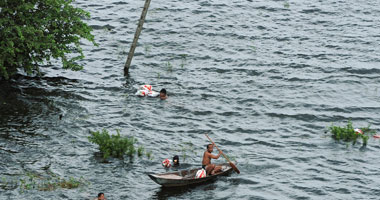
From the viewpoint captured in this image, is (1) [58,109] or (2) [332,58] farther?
(2) [332,58]

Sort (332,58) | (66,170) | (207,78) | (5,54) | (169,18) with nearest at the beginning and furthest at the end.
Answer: (66,170) < (5,54) < (207,78) < (332,58) < (169,18)

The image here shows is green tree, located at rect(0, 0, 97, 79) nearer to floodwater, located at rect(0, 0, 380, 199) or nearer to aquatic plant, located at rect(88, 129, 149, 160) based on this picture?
floodwater, located at rect(0, 0, 380, 199)

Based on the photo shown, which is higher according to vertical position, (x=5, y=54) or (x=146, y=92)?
(x=5, y=54)

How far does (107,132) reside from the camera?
25344 millimetres

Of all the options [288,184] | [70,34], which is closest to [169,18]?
[70,34]

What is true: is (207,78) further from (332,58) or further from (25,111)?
(25,111)

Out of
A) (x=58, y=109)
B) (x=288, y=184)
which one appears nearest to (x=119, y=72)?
(x=58, y=109)

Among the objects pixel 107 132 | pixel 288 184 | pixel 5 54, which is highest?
pixel 5 54

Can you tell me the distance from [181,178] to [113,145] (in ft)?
11.8

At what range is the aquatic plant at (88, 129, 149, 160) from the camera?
80.6 feet

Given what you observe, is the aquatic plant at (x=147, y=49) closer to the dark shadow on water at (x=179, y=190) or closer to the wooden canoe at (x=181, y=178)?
the wooden canoe at (x=181, y=178)

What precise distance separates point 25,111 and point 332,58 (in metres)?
20.1

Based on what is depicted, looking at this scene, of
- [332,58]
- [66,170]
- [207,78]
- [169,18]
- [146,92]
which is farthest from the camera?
[169,18]

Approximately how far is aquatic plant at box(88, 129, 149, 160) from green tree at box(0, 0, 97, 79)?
6869mm
